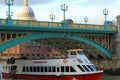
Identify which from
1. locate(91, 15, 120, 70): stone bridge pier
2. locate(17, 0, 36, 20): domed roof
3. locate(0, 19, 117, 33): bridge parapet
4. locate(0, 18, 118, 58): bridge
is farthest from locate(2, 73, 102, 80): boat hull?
locate(17, 0, 36, 20): domed roof

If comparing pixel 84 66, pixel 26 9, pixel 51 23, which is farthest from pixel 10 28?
pixel 26 9

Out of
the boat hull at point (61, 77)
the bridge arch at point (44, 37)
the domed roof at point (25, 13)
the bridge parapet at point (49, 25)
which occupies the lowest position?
the boat hull at point (61, 77)

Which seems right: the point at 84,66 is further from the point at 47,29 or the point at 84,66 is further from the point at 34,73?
the point at 47,29

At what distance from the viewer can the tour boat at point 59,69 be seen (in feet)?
151

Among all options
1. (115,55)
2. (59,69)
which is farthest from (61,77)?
(115,55)

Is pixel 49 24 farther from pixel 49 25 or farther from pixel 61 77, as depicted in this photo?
pixel 61 77

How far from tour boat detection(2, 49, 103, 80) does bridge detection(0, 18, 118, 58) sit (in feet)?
12.9

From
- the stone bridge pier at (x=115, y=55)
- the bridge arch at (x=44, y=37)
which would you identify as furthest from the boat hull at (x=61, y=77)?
the stone bridge pier at (x=115, y=55)

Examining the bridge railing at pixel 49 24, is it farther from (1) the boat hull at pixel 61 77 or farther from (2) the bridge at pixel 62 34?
(1) the boat hull at pixel 61 77

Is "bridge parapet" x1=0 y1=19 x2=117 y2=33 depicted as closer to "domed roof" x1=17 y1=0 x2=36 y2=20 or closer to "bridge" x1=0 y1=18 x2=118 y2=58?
"bridge" x1=0 y1=18 x2=118 y2=58

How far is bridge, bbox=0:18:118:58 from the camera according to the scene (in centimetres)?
5378

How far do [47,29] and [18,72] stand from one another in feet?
31.2

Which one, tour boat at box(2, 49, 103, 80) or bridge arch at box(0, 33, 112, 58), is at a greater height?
bridge arch at box(0, 33, 112, 58)

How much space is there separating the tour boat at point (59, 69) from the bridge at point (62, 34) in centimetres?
394
